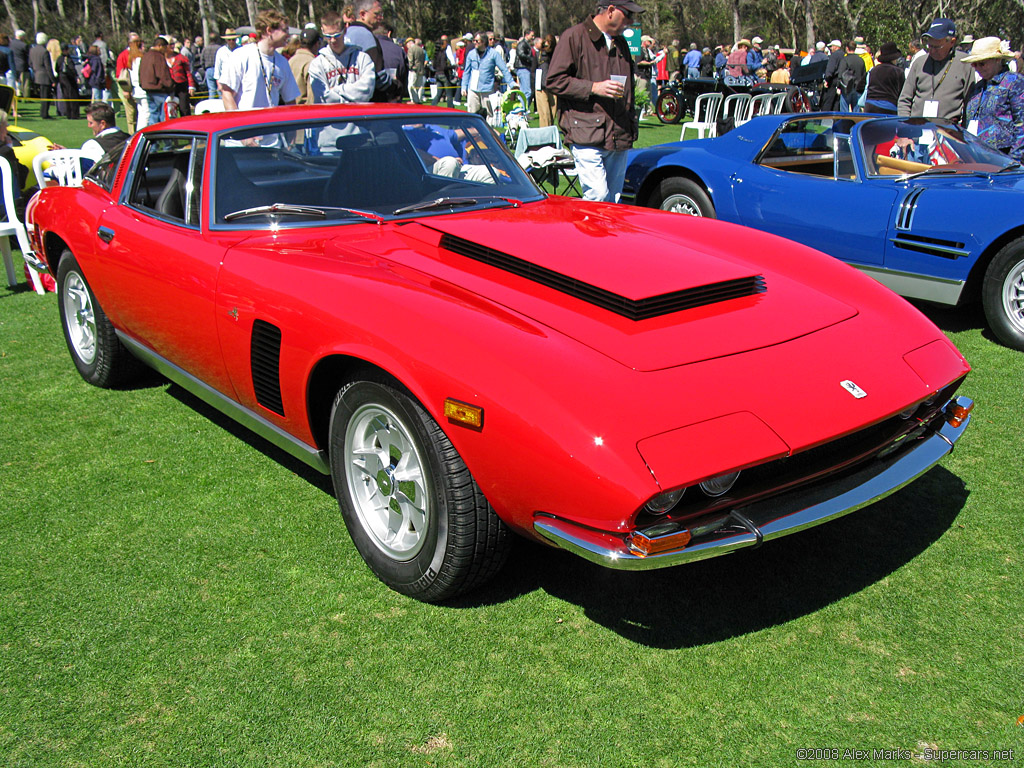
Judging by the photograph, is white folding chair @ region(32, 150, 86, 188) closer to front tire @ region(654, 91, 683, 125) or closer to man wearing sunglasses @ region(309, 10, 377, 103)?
man wearing sunglasses @ region(309, 10, 377, 103)

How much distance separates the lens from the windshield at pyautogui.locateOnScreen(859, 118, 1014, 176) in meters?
5.61

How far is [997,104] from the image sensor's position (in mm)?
6582

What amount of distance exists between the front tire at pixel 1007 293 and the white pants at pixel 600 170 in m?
2.54

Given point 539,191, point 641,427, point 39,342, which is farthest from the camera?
point 39,342

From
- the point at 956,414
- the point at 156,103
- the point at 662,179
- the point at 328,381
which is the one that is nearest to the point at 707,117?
the point at 662,179

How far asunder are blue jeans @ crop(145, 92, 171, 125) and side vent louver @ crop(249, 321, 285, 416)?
1092cm

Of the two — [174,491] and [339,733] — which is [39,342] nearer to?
[174,491]

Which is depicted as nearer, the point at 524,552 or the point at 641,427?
the point at 641,427

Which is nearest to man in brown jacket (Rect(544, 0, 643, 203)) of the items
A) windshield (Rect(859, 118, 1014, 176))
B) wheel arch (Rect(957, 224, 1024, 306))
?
windshield (Rect(859, 118, 1014, 176))

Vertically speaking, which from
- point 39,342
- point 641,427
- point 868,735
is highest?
point 641,427

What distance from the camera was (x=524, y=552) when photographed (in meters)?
2.96

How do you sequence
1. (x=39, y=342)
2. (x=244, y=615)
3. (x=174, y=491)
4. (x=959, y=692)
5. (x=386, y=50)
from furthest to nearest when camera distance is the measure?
(x=386, y=50)
(x=39, y=342)
(x=174, y=491)
(x=244, y=615)
(x=959, y=692)

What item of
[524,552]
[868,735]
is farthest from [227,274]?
[868,735]

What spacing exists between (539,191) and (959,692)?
2.62 meters
